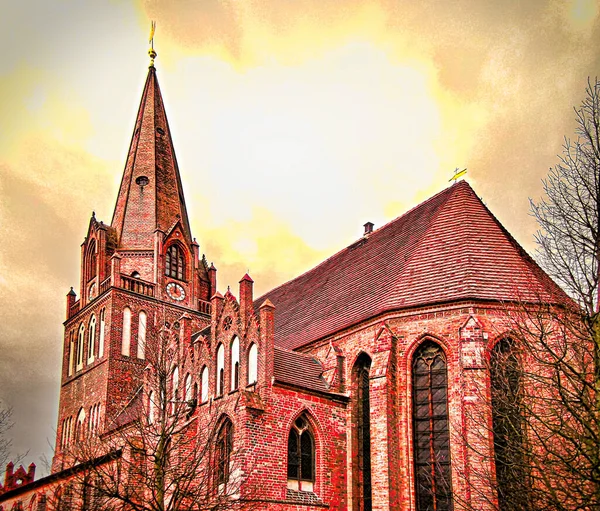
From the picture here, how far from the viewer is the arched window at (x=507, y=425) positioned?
51.6 ft

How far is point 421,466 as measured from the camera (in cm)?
2172

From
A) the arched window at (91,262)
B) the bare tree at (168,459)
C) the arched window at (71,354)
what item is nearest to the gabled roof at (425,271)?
the bare tree at (168,459)

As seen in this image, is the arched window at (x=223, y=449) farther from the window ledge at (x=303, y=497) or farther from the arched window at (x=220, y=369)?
the window ledge at (x=303, y=497)

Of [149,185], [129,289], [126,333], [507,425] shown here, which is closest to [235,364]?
[507,425]

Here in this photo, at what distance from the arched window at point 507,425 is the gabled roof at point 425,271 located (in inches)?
90.7

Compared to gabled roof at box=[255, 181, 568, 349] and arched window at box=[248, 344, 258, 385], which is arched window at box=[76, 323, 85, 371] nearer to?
gabled roof at box=[255, 181, 568, 349]

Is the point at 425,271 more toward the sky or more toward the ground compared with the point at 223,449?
more toward the sky

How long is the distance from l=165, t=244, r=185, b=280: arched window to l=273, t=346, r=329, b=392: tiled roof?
15.5 m

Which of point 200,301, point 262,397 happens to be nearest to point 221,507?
point 262,397

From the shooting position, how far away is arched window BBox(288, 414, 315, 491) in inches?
858

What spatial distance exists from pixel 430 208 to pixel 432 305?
6284 millimetres

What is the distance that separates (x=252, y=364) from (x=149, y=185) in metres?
21.2

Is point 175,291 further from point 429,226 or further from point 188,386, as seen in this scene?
point 429,226

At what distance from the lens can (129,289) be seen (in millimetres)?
37188
